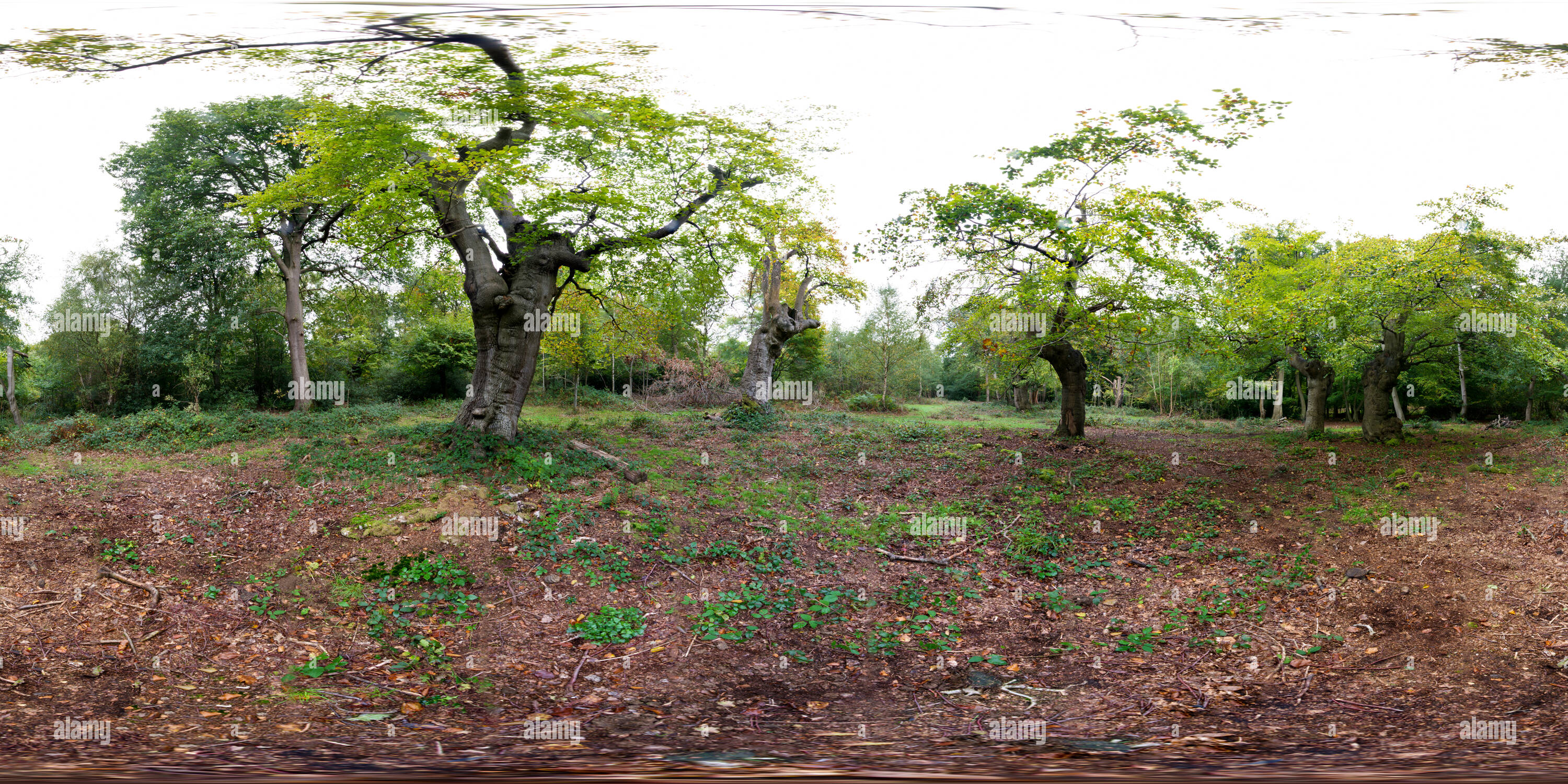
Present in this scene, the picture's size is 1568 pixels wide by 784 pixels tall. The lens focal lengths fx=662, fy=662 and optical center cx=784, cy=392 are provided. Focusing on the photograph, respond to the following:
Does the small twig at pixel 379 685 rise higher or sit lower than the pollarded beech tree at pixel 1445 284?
lower

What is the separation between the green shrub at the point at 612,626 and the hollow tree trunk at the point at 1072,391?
27.0ft

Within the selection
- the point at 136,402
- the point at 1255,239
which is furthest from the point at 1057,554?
the point at 136,402

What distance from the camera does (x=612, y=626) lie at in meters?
4.84

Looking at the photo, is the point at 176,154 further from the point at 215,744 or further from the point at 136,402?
the point at 215,744

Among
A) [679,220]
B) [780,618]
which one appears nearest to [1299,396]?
[679,220]

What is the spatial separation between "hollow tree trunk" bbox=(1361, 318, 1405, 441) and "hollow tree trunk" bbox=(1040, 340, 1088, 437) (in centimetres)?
424

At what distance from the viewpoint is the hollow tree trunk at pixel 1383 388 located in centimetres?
1023

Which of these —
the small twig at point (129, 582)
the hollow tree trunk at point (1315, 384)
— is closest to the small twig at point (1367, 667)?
the small twig at point (129, 582)

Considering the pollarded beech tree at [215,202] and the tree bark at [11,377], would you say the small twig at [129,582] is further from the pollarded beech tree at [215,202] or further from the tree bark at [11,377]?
the tree bark at [11,377]

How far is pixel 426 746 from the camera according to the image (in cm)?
271

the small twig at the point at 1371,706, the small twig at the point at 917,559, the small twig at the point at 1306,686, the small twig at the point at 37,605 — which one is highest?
the small twig at the point at 37,605

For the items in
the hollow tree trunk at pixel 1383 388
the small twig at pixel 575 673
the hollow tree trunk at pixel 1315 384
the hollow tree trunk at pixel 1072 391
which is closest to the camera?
the small twig at pixel 575 673

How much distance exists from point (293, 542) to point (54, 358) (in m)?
15.9

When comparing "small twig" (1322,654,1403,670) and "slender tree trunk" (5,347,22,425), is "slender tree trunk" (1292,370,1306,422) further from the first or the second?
"slender tree trunk" (5,347,22,425)
